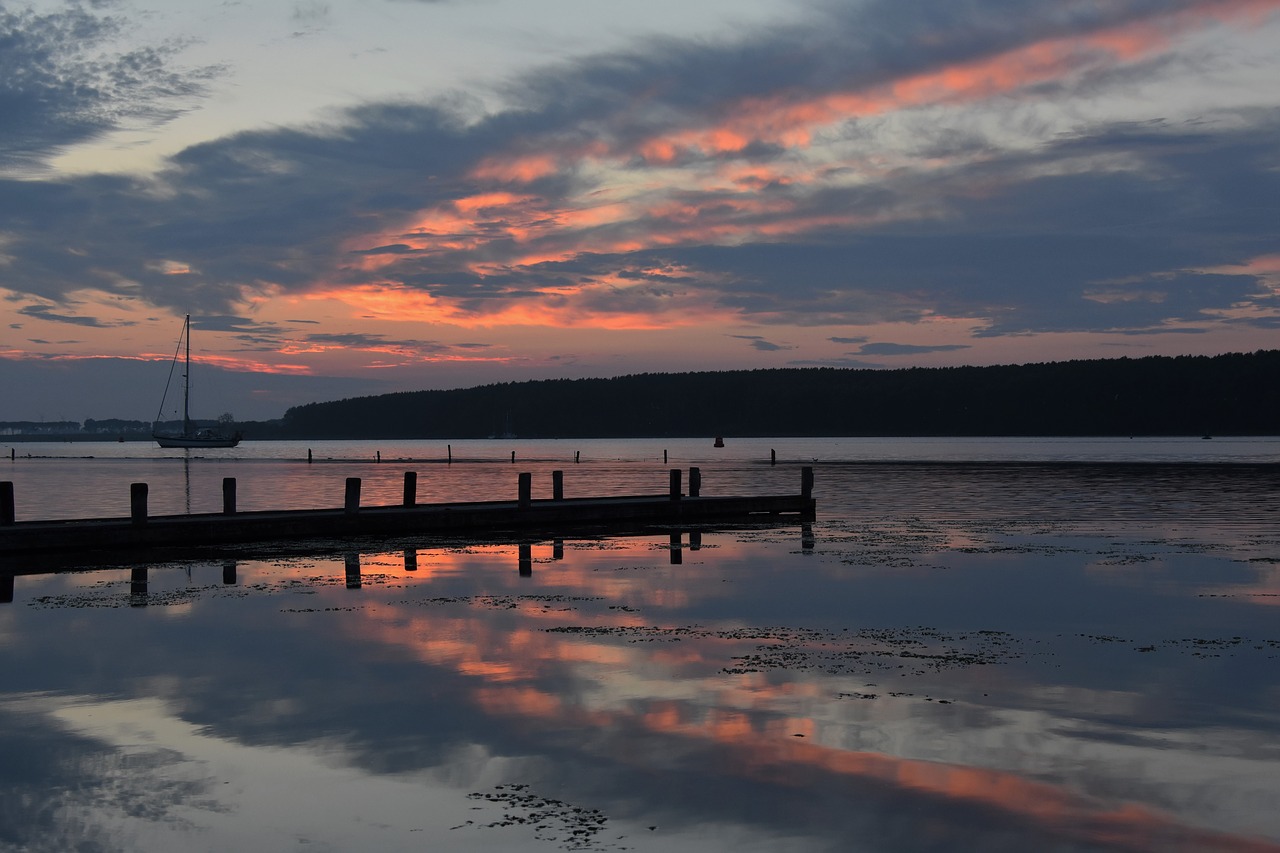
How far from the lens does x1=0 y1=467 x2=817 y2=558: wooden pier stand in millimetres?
33781

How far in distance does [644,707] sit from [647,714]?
1.18ft

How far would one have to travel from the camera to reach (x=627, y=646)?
59.6ft

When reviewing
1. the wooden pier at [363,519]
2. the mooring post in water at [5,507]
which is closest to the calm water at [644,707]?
the wooden pier at [363,519]

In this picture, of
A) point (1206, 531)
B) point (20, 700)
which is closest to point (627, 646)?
point (20, 700)

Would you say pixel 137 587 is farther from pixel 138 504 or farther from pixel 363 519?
pixel 363 519

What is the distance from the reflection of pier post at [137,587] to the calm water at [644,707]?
141 millimetres

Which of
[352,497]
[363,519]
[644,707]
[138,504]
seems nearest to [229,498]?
[352,497]

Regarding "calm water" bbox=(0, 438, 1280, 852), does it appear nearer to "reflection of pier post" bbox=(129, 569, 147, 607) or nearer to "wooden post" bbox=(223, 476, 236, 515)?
"reflection of pier post" bbox=(129, 569, 147, 607)

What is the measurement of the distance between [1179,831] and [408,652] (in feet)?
36.4

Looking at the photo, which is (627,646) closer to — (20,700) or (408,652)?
(408,652)

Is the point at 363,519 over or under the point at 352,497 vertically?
under

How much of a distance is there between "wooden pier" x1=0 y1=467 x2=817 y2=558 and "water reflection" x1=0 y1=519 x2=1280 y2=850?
8439mm

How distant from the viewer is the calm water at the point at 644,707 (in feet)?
32.8

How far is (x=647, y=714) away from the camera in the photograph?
1370 cm
